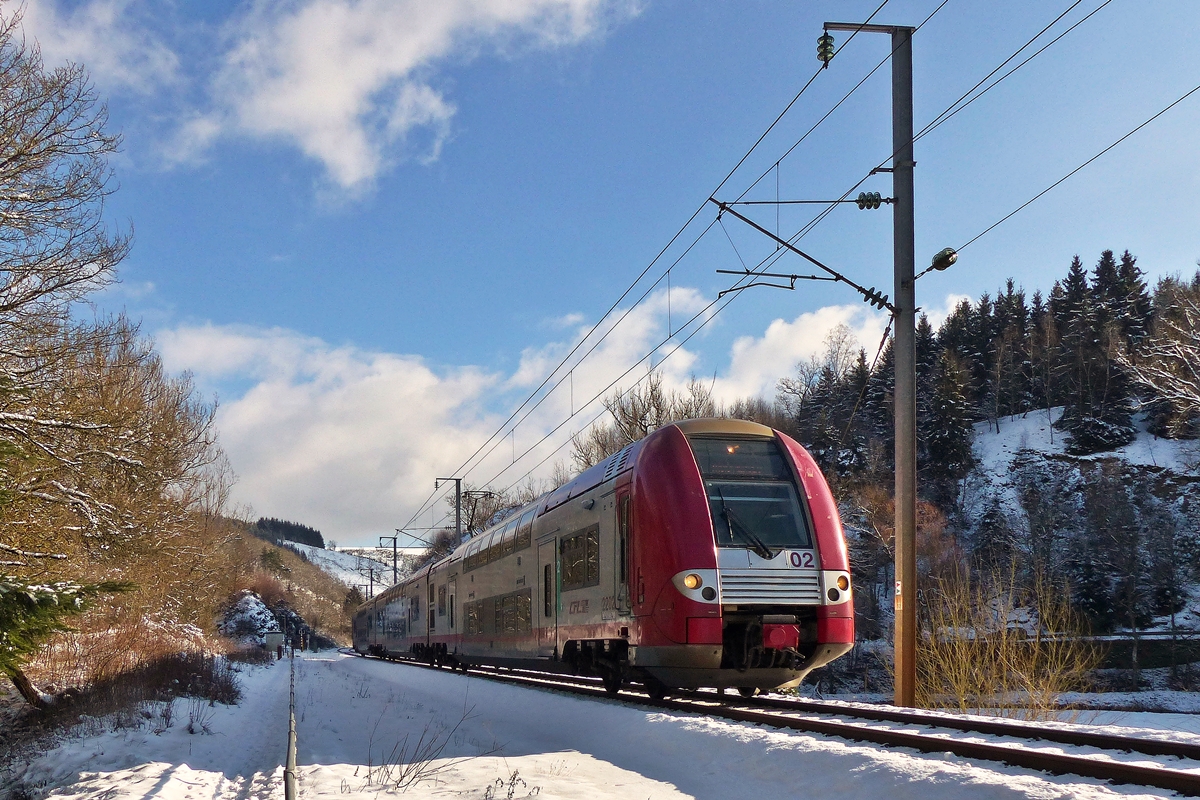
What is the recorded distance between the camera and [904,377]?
1239 cm

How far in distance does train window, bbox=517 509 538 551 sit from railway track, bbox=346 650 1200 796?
21.3 feet

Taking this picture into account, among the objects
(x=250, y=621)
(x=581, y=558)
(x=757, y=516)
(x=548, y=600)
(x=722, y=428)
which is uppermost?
(x=722, y=428)

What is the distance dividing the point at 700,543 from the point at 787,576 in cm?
114

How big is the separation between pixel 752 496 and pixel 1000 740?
4.65 m

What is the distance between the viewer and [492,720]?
13.7 metres

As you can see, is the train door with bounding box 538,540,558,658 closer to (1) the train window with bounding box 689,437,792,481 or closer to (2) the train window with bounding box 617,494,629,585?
(2) the train window with bounding box 617,494,629,585

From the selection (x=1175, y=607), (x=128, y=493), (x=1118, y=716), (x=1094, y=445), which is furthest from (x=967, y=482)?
(x=128, y=493)

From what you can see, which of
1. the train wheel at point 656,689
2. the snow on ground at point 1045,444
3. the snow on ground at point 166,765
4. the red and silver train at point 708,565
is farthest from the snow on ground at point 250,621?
the train wheel at point 656,689

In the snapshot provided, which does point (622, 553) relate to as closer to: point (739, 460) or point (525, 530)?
point (739, 460)

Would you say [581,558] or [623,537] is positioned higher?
[623,537]

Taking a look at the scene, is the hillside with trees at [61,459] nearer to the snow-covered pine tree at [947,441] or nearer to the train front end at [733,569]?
the train front end at [733,569]

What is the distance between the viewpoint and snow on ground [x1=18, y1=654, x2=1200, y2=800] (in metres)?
6.61

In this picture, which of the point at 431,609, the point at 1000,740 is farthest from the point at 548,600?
the point at 431,609

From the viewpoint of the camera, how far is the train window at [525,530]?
710 inches
